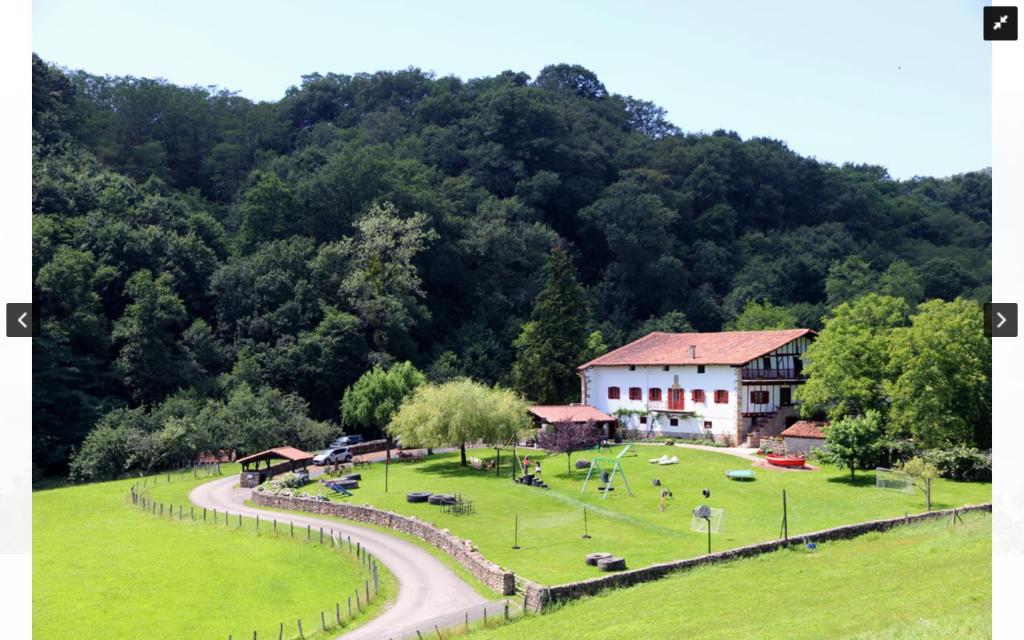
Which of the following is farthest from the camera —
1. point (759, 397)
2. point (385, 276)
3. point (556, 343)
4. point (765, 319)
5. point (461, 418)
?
point (765, 319)

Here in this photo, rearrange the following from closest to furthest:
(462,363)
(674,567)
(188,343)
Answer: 1. (674,567)
2. (188,343)
3. (462,363)

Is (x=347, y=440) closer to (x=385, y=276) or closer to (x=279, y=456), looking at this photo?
(x=279, y=456)

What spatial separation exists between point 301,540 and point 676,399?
31904 mm

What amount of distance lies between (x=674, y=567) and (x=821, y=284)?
77.5 metres

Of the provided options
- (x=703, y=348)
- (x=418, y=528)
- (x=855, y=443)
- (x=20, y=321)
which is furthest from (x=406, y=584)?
(x=703, y=348)

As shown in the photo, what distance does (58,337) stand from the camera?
6588 cm

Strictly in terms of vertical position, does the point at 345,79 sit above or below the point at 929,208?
above

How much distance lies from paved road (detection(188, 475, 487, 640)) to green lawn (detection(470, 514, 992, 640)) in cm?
266

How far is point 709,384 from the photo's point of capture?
59.9 meters

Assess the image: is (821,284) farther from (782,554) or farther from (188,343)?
(782,554)

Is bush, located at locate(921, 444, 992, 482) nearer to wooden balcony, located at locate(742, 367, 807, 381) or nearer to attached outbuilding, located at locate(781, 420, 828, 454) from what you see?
attached outbuilding, located at locate(781, 420, 828, 454)

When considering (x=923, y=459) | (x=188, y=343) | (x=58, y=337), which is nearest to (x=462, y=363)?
(x=188, y=343)
